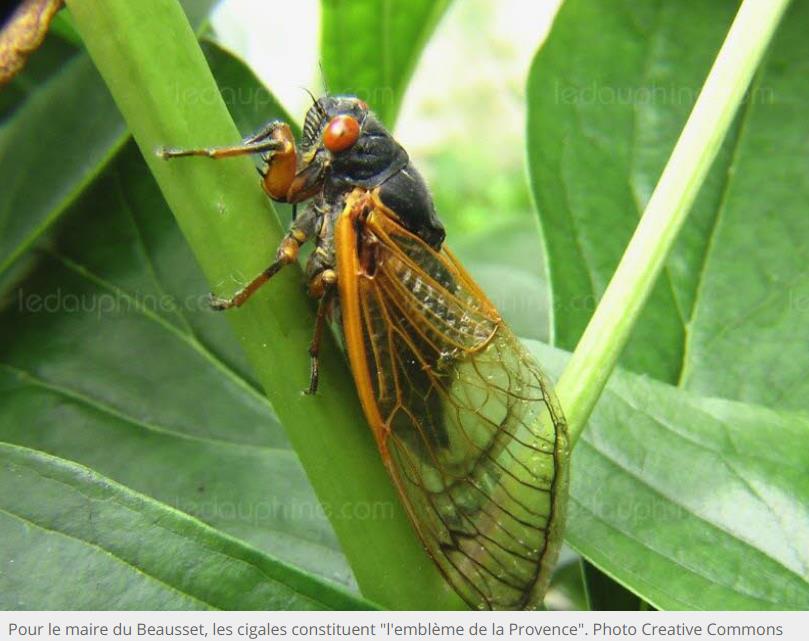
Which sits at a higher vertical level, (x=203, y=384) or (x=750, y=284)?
(x=750, y=284)

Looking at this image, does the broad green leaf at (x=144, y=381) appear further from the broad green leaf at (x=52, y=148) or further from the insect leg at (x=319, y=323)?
the insect leg at (x=319, y=323)

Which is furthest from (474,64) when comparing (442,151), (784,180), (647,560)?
(647,560)

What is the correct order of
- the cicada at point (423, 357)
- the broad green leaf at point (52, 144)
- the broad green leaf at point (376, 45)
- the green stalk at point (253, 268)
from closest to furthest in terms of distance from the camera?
the green stalk at point (253, 268) < the cicada at point (423, 357) < the broad green leaf at point (52, 144) < the broad green leaf at point (376, 45)

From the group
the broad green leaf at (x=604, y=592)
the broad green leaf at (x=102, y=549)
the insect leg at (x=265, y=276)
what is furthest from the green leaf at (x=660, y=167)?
the broad green leaf at (x=102, y=549)

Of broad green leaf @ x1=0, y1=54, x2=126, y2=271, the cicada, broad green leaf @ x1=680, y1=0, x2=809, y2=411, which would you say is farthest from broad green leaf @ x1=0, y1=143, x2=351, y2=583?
broad green leaf @ x1=680, y1=0, x2=809, y2=411

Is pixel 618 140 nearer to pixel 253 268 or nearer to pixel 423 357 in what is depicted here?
pixel 423 357

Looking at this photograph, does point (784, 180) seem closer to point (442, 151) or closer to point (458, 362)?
point (458, 362)

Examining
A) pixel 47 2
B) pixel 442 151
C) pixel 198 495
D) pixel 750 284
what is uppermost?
pixel 47 2

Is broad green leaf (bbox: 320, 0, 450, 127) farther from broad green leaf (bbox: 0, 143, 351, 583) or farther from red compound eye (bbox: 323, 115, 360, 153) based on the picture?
broad green leaf (bbox: 0, 143, 351, 583)
